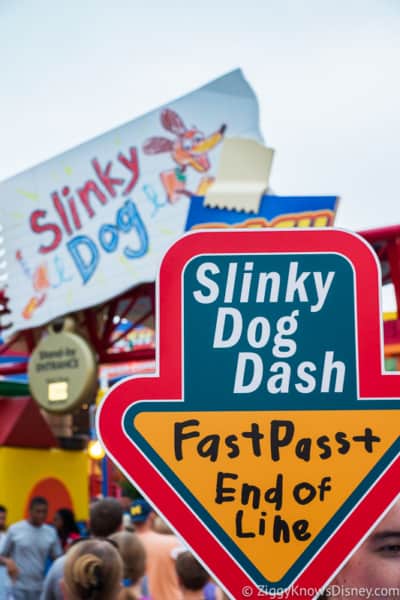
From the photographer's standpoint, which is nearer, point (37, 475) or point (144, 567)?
point (144, 567)

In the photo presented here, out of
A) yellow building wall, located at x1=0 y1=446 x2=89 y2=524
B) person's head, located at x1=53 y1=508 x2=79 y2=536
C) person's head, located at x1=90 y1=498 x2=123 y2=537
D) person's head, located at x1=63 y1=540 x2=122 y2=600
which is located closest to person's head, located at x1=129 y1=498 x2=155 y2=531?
person's head, located at x1=90 y1=498 x2=123 y2=537

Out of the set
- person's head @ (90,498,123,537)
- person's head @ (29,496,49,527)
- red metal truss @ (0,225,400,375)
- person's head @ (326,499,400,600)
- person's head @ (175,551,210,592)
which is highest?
person's head @ (326,499,400,600)

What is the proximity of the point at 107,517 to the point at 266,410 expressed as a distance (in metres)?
3.70

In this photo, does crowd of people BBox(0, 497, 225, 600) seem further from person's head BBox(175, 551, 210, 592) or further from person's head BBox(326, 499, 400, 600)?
person's head BBox(326, 499, 400, 600)

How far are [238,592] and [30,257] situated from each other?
44.2 ft

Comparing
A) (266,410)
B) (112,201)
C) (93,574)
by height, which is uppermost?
(266,410)

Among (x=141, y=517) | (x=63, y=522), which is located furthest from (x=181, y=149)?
(x=141, y=517)

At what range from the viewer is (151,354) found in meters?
16.2

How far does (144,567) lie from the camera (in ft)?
16.8

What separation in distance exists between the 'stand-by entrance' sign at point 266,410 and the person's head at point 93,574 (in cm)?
182

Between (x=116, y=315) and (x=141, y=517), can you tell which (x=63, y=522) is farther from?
(x=141, y=517)

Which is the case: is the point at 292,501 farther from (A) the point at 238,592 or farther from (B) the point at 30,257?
(B) the point at 30,257

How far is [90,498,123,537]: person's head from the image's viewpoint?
5980 millimetres

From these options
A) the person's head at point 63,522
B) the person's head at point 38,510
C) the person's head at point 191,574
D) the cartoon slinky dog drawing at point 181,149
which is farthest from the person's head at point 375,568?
the cartoon slinky dog drawing at point 181,149
